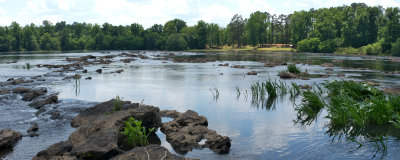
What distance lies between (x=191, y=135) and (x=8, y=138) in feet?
26.5

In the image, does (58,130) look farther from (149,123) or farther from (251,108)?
(251,108)

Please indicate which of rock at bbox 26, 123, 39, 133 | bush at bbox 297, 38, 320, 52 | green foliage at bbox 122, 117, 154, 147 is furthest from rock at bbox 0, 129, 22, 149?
bush at bbox 297, 38, 320, 52

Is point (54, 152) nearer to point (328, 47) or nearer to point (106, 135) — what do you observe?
point (106, 135)

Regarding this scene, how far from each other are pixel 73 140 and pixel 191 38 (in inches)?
6411

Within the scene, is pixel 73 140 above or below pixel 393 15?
below

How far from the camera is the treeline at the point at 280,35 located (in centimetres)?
10919

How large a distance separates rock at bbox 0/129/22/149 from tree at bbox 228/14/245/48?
157349 millimetres

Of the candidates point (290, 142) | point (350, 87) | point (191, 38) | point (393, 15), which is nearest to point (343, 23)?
point (393, 15)

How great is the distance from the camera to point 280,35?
162875 millimetres

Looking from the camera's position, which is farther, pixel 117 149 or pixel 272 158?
pixel 272 158

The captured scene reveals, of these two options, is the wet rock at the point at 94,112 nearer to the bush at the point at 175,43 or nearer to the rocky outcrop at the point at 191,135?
the rocky outcrop at the point at 191,135

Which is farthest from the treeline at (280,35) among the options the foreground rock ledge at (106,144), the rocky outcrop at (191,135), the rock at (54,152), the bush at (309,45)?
the rock at (54,152)

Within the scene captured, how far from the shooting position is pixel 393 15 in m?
102

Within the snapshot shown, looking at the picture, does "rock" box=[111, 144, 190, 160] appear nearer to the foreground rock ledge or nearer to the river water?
the foreground rock ledge
